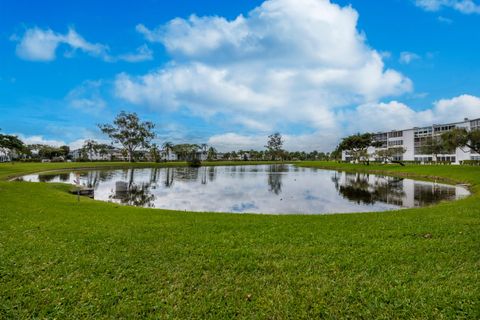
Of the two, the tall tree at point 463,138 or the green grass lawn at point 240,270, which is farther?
the tall tree at point 463,138

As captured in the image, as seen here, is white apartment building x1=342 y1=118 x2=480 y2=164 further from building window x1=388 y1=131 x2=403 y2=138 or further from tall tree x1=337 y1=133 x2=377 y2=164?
tall tree x1=337 y1=133 x2=377 y2=164

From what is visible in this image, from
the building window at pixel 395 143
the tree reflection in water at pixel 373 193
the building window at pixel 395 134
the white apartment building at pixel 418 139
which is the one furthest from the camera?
the building window at pixel 395 134

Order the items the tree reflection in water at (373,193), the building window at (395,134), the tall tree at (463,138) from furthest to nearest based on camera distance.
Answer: the building window at (395,134)
the tall tree at (463,138)
the tree reflection in water at (373,193)

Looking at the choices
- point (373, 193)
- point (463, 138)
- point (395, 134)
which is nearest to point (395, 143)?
point (395, 134)

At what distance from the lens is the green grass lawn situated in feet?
14.2

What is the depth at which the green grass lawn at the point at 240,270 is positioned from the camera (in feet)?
14.2

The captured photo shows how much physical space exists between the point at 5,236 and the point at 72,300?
16.2 ft

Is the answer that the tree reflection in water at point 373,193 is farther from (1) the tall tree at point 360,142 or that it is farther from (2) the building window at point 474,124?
(2) the building window at point 474,124

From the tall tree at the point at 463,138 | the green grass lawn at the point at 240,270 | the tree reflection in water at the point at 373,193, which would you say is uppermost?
the tall tree at the point at 463,138

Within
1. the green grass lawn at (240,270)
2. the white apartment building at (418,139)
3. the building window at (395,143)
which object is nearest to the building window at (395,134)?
the white apartment building at (418,139)

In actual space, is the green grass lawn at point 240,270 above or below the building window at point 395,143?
below

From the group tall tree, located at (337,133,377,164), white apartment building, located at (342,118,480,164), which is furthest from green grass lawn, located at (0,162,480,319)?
white apartment building, located at (342,118,480,164)

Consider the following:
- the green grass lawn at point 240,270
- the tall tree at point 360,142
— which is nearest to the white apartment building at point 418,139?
the tall tree at point 360,142

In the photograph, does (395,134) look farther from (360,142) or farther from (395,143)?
(360,142)
